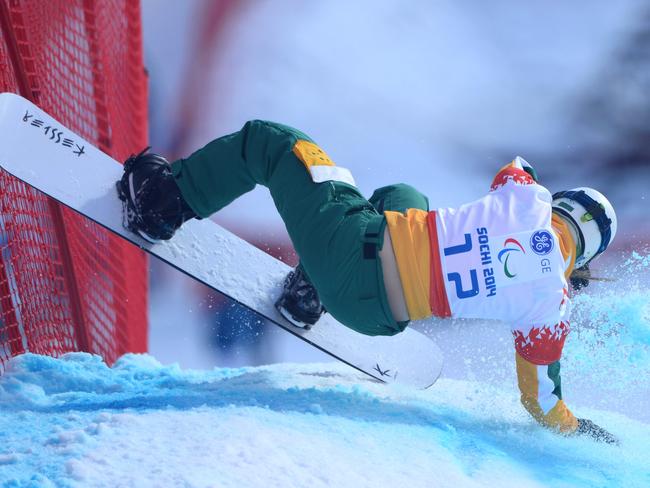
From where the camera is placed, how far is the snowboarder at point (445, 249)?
1.70 metres

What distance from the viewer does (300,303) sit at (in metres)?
2.14

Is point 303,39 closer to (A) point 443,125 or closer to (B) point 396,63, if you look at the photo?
(B) point 396,63

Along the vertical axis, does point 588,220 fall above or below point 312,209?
above

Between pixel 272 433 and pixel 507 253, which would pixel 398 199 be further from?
pixel 272 433

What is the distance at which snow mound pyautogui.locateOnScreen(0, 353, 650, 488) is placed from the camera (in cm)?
128

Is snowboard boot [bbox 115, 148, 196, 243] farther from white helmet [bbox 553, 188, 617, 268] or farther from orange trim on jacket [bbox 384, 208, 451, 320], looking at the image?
white helmet [bbox 553, 188, 617, 268]

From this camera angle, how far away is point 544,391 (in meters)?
1.77

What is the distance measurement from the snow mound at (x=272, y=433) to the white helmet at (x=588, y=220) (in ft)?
1.39

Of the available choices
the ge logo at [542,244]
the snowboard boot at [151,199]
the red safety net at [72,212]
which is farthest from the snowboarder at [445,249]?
the red safety net at [72,212]

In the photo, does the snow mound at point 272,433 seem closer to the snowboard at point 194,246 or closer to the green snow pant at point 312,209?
the snowboard at point 194,246

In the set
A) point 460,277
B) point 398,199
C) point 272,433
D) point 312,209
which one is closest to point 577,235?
point 460,277

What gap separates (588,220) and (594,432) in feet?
1.57

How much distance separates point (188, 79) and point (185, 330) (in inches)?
51.0

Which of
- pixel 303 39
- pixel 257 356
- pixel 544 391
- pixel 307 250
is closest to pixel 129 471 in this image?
pixel 307 250
